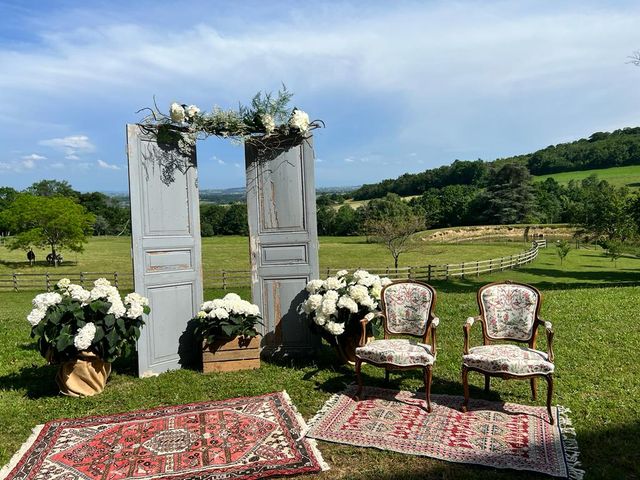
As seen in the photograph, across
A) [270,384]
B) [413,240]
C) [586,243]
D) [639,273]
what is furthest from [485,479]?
[586,243]

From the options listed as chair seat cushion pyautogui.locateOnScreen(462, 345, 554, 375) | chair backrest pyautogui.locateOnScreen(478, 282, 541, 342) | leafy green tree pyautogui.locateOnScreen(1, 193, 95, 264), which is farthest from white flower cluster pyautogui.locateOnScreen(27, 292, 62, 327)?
leafy green tree pyautogui.locateOnScreen(1, 193, 95, 264)

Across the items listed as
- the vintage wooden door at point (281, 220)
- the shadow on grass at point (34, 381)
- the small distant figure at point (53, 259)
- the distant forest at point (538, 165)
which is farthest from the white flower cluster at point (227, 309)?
the distant forest at point (538, 165)

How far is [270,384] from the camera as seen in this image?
473 centimetres

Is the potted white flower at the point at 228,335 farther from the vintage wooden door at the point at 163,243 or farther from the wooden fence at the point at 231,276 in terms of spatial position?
the wooden fence at the point at 231,276

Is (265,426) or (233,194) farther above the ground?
(233,194)

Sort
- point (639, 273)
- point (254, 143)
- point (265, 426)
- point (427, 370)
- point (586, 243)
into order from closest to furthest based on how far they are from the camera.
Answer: point (265, 426)
point (427, 370)
point (254, 143)
point (639, 273)
point (586, 243)

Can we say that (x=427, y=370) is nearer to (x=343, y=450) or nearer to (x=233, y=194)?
(x=343, y=450)

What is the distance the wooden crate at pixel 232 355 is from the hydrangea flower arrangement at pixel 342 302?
2.39 ft

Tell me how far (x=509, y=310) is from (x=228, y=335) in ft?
9.54

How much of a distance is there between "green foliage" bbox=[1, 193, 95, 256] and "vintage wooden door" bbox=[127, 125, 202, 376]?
30887mm

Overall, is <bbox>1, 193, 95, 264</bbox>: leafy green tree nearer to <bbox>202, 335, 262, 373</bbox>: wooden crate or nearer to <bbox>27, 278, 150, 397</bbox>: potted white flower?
<bbox>27, 278, 150, 397</bbox>: potted white flower

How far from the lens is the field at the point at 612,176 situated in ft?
160

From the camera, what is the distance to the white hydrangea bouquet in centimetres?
427

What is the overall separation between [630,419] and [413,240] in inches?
988
